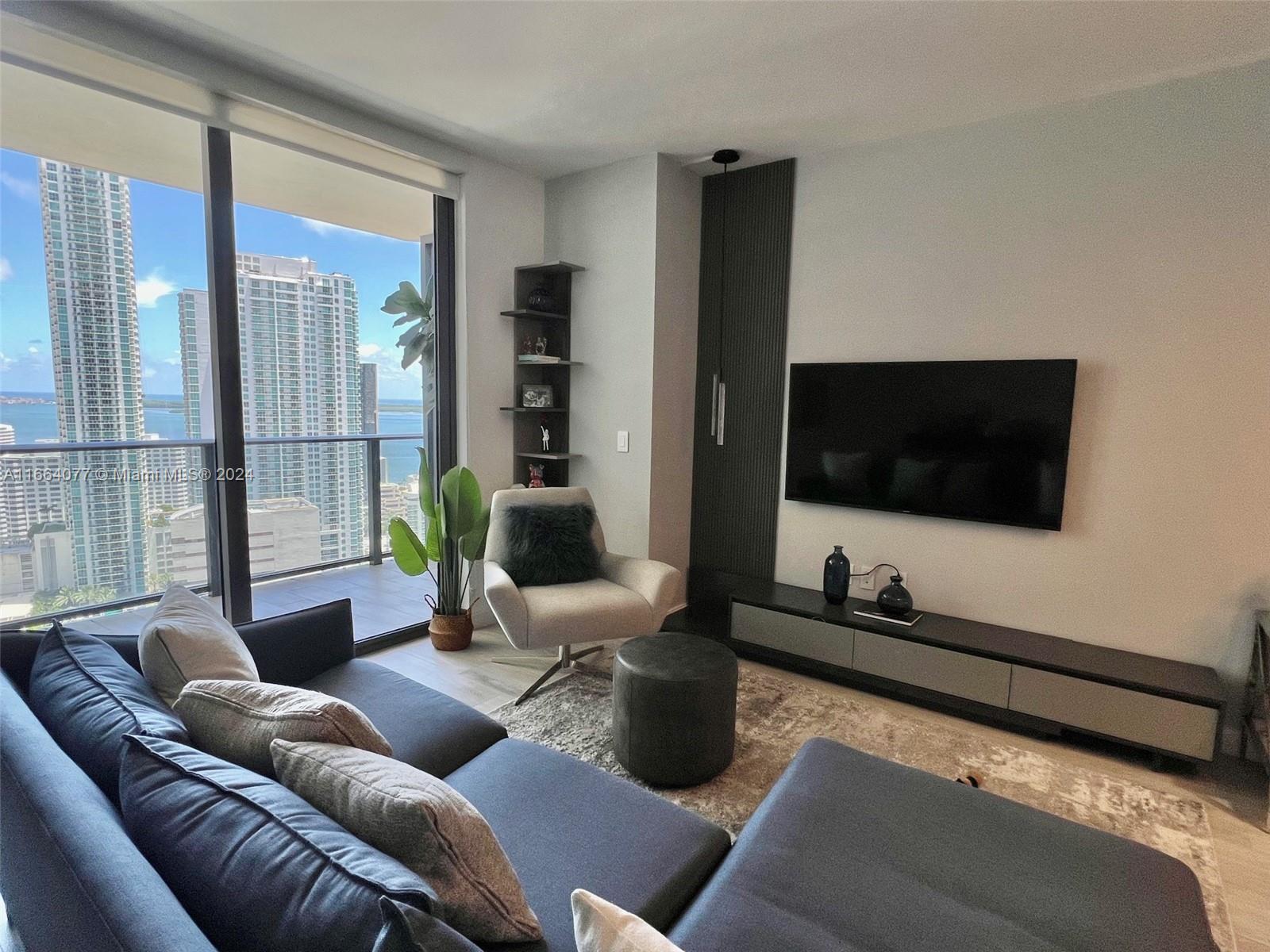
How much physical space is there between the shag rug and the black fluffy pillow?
1.68 ft

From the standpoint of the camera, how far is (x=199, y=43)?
2.48 m

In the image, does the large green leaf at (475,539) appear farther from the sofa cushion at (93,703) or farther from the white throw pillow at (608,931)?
the white throw pillow at (608,931)

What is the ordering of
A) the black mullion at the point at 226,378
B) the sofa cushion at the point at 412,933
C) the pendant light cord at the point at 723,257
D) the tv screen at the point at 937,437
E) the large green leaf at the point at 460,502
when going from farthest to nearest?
1. the pendant light cord at the point at 723,257
2. the large green leaf at the point at 460,502
3. the tv screen at the point at 937,437
4. the black mullion at the point at 226,378
5. the sofa cushion at the point at 412,933

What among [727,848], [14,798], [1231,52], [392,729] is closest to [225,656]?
[392,729]

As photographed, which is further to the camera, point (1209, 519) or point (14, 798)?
point (1209, 519)

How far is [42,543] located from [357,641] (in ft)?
4.56

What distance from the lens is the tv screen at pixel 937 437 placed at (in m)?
2.90

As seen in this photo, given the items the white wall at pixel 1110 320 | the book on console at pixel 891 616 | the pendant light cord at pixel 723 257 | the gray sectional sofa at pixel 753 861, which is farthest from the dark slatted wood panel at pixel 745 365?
Result: the gray sectional sofa at pixel 753 861

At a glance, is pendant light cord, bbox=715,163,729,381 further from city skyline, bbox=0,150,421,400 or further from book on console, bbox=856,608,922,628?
city skyline, bbox=0,150,421,400

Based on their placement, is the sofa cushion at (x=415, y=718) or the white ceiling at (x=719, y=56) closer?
the sofa cushion at (x=415, y=718)

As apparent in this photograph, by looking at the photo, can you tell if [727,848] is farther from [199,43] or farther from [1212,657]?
[199,43]

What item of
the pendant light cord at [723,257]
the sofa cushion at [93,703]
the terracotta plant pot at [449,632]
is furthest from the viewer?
the pendant light cord at [723,257]

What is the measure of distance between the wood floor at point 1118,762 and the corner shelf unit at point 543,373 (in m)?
1.09

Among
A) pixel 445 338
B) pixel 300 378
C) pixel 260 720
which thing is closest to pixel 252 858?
pixel 260 720
